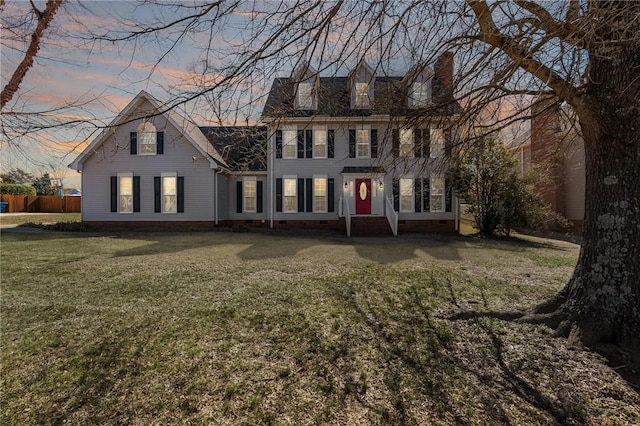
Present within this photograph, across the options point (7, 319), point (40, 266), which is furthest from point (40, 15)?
point (40, 266)

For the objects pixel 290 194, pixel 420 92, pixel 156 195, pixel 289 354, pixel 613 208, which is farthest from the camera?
pixel 290 194

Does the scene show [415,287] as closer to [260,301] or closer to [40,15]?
[260,301]

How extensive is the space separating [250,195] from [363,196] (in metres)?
6.04

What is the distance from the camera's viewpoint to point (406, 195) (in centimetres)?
1595

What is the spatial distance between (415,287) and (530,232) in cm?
1467

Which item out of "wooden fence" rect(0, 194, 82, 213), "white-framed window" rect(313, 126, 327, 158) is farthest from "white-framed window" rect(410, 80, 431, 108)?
"wooden fence" rect(0, 194, 82, 213)

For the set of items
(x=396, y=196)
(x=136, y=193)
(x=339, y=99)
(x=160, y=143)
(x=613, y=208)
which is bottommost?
(x=613, y=208)

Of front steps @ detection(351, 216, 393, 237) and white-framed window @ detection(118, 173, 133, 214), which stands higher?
white-framed window @ detection(118, 173, 133, 214)

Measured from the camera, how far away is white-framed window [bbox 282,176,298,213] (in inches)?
639

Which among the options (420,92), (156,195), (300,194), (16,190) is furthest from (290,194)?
(16,190)

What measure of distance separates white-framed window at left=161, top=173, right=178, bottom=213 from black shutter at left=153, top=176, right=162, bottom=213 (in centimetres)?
19

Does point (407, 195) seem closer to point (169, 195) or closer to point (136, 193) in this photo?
point (169, 195)

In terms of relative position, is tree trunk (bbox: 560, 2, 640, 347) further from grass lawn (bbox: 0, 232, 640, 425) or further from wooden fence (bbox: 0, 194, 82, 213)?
wooden fence (bbox: 0, 194, 82, 213)

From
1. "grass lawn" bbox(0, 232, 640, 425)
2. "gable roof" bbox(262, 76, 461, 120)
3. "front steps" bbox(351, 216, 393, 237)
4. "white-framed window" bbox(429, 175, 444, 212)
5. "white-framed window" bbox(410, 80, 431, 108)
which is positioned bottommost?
"grass lawn" bbox(0, 232, 640, 425)
